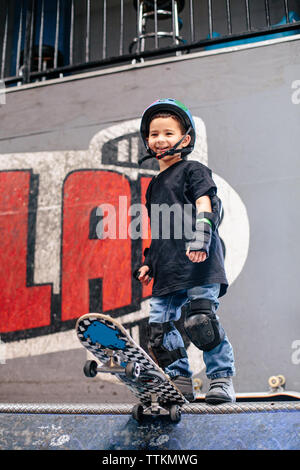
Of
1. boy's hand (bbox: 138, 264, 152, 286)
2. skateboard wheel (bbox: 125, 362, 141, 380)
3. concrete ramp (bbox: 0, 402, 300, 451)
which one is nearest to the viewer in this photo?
skateboard wheel (bbox: 125, 362, 141, 380)

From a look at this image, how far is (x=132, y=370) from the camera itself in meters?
2.25

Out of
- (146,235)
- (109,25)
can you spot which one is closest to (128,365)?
(146,235)

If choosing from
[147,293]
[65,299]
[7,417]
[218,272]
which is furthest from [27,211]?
[218,272]

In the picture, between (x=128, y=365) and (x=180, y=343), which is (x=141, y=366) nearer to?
(x=128, y=365)

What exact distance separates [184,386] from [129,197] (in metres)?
2.11

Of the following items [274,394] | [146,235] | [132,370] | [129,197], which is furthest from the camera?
[129,197]

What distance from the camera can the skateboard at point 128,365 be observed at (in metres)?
2.31

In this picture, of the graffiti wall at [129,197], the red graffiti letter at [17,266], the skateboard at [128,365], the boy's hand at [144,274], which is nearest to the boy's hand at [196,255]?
the boy's hand at [144,274]

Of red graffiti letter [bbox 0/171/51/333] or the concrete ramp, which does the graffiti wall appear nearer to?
red graffiti letter [bbox 0/171/51/333]

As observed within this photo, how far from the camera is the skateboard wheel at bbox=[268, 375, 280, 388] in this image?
342 cm

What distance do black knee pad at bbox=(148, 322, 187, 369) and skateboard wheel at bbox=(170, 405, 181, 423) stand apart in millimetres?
210

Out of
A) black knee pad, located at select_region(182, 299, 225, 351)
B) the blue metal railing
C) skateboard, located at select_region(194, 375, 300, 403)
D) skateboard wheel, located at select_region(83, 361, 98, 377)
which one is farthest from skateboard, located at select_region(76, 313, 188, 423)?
the blue metal railing

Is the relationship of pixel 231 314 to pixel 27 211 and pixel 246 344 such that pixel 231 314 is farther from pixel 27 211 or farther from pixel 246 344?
pixel 27 211

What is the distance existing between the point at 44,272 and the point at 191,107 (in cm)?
198
